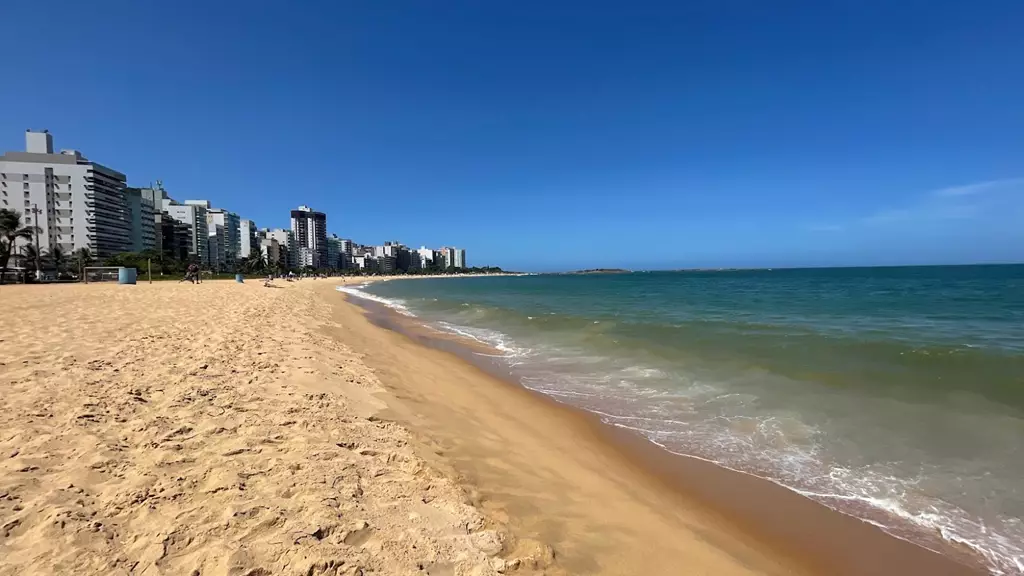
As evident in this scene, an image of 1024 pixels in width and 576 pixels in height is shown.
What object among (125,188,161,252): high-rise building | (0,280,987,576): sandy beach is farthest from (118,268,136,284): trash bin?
(125,188,161,252): high-rise building

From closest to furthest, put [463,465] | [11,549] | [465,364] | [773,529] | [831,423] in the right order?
[11,549] → [773,529] → [463,465] → [831,423] → [465,364]

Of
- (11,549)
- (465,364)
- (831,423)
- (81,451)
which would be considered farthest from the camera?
(465,364)

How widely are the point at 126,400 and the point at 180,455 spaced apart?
1.88m

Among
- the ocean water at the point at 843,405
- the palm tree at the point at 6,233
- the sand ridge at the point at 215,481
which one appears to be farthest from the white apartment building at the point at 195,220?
the sand ridge at the point at 215,481

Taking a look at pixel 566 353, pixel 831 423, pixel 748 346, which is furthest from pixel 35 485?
pixel 748 346

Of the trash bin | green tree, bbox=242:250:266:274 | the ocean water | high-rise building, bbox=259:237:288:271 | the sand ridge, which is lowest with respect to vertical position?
the ocean water

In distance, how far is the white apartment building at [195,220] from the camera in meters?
125

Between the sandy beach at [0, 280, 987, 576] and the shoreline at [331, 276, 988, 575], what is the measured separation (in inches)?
1.0

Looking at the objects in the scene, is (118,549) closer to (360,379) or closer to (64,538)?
(64,538)

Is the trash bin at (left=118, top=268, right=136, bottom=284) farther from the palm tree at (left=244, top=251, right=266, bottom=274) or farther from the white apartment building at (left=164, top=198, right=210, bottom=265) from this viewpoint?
the white apartment building at (left=164, top=198, right=210, bottom=265)

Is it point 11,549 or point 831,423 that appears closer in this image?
point 11,549

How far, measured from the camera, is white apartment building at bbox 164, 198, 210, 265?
125 m

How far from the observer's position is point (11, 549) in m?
2.41

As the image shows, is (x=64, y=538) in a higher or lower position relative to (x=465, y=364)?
higher
